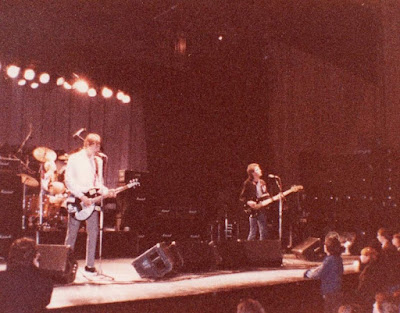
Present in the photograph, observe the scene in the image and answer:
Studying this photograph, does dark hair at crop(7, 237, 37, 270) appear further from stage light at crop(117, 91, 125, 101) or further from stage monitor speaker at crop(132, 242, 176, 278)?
stage light at crop(117, 91, 125, 101)

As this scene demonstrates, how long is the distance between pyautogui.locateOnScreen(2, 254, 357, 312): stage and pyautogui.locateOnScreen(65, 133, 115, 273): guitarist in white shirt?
15.4 inches

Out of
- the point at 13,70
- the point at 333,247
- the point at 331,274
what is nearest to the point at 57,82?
the point at 13,70

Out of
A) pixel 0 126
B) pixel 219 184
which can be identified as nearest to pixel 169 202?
pixel 219 184

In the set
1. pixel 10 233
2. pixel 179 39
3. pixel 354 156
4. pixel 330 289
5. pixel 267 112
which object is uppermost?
pixel 179 39

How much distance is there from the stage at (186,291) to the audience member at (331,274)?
701 millimetres

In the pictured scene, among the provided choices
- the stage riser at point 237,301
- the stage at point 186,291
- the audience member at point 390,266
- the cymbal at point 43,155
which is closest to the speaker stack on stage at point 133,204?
the cymbal at point 43,155

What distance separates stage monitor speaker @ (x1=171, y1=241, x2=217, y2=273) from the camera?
21.6 feet

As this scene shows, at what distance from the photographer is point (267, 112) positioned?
1211 cm

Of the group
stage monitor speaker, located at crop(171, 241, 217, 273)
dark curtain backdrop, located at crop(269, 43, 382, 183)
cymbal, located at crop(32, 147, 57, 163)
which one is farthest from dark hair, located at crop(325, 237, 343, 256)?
dark curtain backdrop, located at crop(269, 43, 382, 183)

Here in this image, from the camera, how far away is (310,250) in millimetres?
8664

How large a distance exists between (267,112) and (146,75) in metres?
2.90

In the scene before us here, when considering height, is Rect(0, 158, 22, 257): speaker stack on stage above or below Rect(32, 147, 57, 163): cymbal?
below

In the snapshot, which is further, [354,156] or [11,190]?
[354,156]

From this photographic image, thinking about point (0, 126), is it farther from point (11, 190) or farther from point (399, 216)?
point (399, 216)
